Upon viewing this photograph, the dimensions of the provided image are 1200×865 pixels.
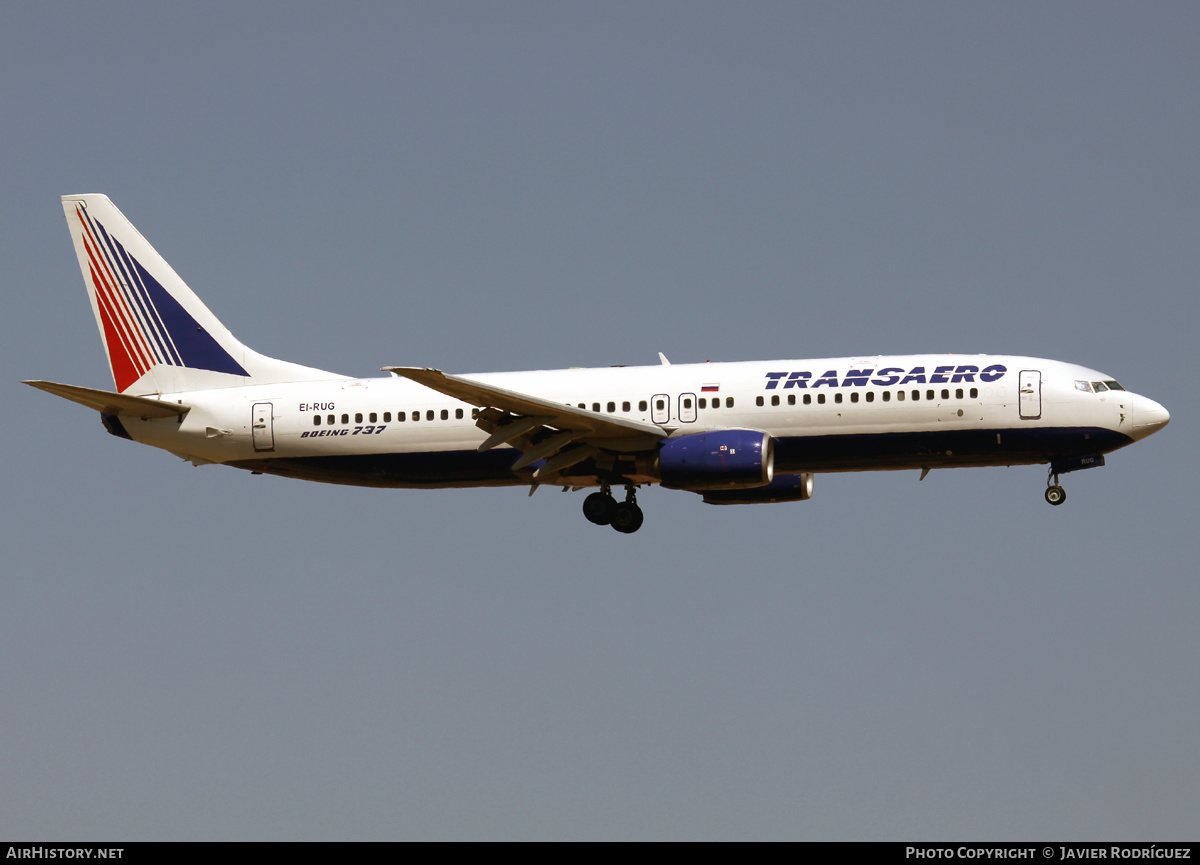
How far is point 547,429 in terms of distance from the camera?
158 ft

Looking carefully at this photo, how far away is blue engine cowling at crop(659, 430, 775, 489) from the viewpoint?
46.8 meters

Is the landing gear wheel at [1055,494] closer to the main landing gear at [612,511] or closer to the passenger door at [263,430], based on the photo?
the main landing gear at [612,511]

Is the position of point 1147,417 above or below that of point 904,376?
below

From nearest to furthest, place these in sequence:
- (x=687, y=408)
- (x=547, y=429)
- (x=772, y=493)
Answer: (x=547, y=429), (x=687, y=408), (x=772, y=493)

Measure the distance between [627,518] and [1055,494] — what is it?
1275 centimetres

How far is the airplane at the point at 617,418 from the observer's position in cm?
4738

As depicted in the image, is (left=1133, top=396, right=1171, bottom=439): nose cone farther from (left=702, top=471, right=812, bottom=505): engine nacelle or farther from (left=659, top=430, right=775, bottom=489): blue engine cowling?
(left=659, top=430, right=775, bottom=489): blue engine cowling

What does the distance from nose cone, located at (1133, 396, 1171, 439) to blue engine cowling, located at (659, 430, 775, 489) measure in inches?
417

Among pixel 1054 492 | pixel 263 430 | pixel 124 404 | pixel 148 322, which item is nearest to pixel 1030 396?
pixel 1054 492

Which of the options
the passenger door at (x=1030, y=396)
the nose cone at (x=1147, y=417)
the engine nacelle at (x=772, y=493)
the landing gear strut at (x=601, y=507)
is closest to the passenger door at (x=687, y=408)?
the landing gear strut at (x=601, y=507)

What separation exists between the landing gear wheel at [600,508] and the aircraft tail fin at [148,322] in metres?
9.51

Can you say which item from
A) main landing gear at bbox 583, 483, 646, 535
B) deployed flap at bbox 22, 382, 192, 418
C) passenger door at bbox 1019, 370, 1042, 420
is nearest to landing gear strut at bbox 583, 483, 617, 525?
main landing gear at bbox 583, 483, 646, 535

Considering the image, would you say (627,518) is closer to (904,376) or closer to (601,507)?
(601,507)
